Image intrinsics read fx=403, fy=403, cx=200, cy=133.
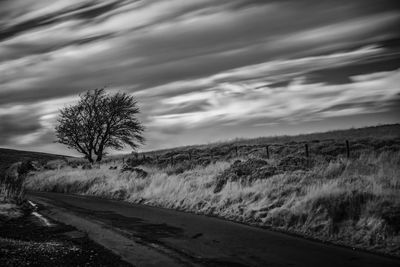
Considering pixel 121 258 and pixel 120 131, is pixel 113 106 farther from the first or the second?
pixel 121 258

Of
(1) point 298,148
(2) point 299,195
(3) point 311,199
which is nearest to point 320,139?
(1) point 298,148

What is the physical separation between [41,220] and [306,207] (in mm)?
8267

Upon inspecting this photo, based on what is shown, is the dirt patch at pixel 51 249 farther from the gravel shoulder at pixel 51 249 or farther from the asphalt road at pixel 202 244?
the asphalt road at pixel 202 244

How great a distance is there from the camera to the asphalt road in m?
7.48

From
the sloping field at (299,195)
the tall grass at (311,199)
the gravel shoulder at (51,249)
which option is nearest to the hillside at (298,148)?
the sloping field at (299,195)

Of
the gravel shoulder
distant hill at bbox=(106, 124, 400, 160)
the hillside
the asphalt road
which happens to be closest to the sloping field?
the asphalt road

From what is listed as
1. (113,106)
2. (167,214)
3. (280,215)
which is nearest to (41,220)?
(167,214)

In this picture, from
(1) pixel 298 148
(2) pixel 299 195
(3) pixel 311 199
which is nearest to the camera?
(3) pixel 311 199

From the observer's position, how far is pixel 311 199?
36.7 ft

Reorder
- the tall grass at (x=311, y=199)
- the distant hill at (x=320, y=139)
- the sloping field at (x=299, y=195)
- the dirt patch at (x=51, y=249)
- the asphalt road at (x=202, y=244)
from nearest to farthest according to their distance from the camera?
the dirt patch at (x=51, y=249) → the asphalt road at (x=202, y=244) → the tall grass at (x=311, y=199) → the sloping field at (x=299, y=195) → the distant hill at (x=320, y=139)

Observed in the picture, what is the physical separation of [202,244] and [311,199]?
382 centimetres

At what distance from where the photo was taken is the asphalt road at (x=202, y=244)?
7.48m

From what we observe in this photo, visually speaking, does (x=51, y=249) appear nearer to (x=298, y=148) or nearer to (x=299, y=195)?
(x=299, y=195)

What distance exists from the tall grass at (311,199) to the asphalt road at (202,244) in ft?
2.67
